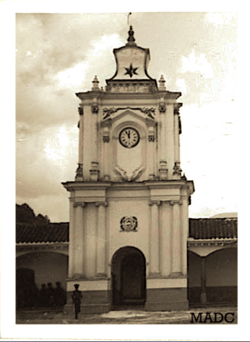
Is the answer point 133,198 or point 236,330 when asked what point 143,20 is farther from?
point 236,330

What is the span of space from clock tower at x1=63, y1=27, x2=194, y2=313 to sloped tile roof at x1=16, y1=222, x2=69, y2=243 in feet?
0.33

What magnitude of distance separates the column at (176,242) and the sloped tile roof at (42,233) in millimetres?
1307

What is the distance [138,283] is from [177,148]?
5.65 ft

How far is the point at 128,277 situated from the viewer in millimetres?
7496

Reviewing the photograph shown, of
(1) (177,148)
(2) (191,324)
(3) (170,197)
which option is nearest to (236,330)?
(2) (191,324)

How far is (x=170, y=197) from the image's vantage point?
751 centimetres

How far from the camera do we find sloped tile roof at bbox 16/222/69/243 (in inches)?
290

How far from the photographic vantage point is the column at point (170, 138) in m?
7.53

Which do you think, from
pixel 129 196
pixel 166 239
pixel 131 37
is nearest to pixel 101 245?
pixel 129 196

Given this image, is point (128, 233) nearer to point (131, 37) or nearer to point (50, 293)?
point (50, 293)

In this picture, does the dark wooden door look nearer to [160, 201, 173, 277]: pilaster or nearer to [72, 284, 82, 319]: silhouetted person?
[160, 201, 173, 277]: pilaster

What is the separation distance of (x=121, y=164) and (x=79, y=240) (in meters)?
1.07

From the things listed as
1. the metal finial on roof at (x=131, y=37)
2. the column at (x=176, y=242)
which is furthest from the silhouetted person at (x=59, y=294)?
the metal finial on roof at (x=131, y=37)

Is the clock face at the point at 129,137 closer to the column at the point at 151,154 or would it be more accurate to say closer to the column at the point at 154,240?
the column at the point at 151,154
